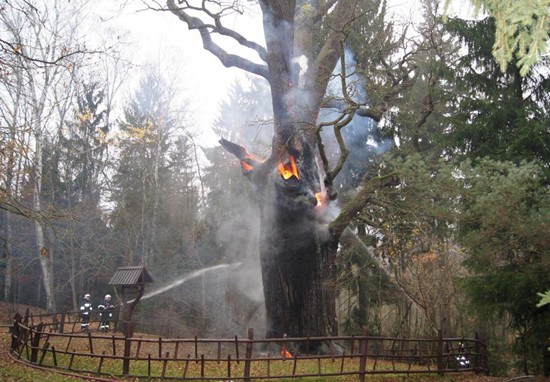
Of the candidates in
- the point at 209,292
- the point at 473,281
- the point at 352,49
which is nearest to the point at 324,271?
the point at 473,281

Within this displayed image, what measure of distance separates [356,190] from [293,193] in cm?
763

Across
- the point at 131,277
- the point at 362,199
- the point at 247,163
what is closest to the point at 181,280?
the point at 131,277

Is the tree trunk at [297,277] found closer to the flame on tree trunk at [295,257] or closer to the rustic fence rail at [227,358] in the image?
the flame on tree trunk at [295,257]

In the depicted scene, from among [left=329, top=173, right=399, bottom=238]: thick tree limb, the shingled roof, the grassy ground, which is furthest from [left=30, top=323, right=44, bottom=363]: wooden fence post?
[left=329, top=173, right=399, bottom=238]: thick tree limb

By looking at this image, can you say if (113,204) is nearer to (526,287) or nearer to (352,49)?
(352,49)

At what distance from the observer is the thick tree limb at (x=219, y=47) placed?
48.4ft

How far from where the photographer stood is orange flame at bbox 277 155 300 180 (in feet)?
44.8

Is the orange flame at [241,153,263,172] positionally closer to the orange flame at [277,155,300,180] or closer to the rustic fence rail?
the orange flame at [277,155,300,180]

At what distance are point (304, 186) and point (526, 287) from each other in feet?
19.5

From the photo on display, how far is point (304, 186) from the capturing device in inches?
539

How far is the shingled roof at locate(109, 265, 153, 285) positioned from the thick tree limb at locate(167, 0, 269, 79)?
729cm

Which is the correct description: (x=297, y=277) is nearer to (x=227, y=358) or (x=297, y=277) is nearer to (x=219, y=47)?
(x=227, y=358)

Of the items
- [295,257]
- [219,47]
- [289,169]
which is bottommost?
[295,257]

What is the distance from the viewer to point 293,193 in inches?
530
